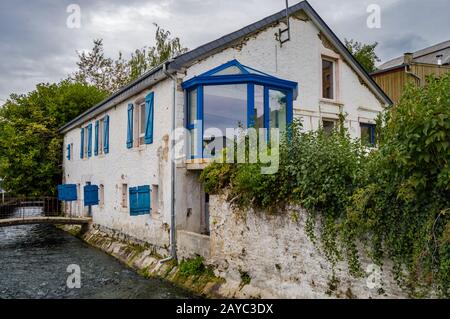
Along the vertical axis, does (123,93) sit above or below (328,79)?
below

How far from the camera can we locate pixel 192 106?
10.6 m

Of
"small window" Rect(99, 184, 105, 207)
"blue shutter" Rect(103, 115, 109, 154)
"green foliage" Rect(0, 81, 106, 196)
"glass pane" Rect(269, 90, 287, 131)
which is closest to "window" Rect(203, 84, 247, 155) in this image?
"glass pane" Rect(269, 90, 287, 131)

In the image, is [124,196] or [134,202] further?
[124,196]

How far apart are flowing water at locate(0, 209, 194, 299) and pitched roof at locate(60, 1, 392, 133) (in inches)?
215

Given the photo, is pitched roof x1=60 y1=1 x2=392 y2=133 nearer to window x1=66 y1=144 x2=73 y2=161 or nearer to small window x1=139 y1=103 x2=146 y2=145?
small window x1=139 y1=103 x2=146 y2=145

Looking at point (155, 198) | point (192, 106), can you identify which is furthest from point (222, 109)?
point (155, 198)

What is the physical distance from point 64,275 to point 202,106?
19.8 feet

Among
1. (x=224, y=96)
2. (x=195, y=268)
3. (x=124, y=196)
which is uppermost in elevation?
(x=224, y=96)

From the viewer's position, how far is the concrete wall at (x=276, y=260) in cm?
584

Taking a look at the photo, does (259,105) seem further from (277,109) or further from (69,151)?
(69,151)

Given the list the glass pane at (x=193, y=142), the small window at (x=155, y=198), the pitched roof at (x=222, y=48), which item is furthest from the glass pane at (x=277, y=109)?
the small window at (x=155, y=198)

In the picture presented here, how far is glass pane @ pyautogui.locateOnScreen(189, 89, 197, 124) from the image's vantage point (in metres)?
10.5
